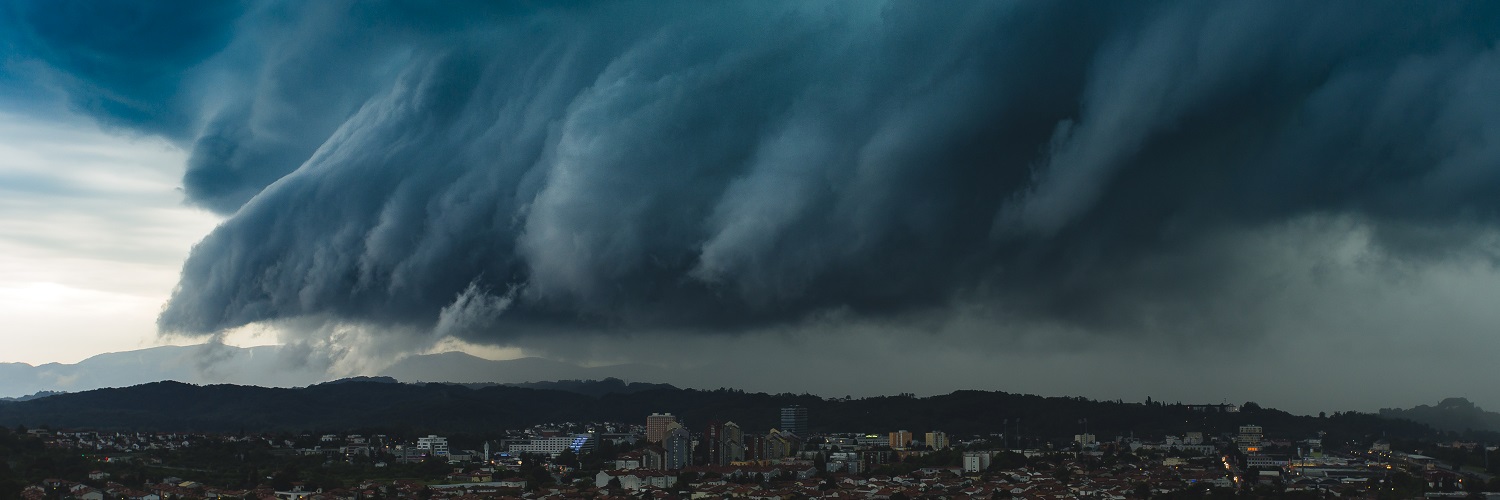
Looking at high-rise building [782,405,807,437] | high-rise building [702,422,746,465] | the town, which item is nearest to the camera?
the town

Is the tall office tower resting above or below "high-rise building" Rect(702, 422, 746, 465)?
above

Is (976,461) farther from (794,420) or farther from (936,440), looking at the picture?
(794,420)

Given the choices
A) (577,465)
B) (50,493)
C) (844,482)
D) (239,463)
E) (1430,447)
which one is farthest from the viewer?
(1430,447)

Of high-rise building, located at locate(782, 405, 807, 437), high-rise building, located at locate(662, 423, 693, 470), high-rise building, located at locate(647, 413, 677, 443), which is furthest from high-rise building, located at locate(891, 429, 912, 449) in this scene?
high-rise building, located at locate(662, 423, 693, 470)

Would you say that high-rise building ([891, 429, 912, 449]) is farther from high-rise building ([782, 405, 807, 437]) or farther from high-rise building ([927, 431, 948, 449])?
high-rise building ([782, 405, 807, 437])

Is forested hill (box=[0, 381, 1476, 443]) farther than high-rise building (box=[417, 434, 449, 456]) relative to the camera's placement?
Yes

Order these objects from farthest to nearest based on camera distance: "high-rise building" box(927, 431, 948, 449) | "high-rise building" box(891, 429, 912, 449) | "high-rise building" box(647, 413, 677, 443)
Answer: "high-rise building" box(891, 429, 912, 449) → "high-rise building" box(927, 431, 948, 449) → "high-rise building" box(647, 413, 677, 443)

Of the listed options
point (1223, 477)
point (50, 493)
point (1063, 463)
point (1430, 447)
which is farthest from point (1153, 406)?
point (50, 493)

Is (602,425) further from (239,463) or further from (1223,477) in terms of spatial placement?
(1223,477)
